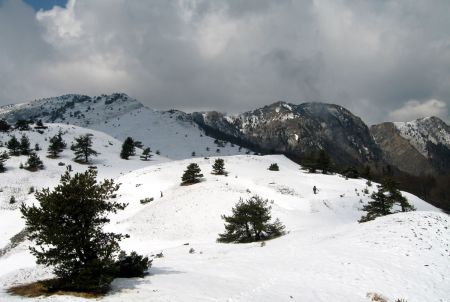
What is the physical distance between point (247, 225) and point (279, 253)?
9.00 m

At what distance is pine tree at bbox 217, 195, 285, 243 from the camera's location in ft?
117

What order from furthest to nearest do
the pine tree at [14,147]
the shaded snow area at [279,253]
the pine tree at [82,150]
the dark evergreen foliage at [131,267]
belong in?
1. the pine tree at [82,150]
2. the pine tree at [14,147]
3. the dark evergreen foliage at [131,267]
4. the shaded snow area at [279,253]

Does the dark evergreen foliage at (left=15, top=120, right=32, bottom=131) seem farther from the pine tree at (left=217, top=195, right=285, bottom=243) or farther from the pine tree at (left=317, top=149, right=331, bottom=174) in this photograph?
the pine tree at (left=217, top=195, right=285, bottom=243)

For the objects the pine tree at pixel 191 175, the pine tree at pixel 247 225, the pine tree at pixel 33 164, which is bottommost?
the pine tree at pixel 247 225

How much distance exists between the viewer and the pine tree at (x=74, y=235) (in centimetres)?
1689

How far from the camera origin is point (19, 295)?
16188 mm

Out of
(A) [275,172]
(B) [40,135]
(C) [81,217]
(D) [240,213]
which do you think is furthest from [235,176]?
(B) [40,135]

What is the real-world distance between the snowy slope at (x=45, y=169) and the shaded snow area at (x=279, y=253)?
1.74 meters

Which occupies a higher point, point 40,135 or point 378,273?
point 40,135

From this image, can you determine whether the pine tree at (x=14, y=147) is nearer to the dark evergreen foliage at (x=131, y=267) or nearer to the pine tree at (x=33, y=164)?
the pine tree at (x=33, y=164)

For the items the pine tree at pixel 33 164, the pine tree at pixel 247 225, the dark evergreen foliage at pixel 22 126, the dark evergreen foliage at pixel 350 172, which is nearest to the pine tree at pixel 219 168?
the pine tree at pixel 247 225

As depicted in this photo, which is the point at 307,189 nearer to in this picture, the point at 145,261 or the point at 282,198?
the point at 282,198

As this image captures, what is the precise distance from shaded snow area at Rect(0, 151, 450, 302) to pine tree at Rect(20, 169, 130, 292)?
48.4 inches

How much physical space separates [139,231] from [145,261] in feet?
78.2
